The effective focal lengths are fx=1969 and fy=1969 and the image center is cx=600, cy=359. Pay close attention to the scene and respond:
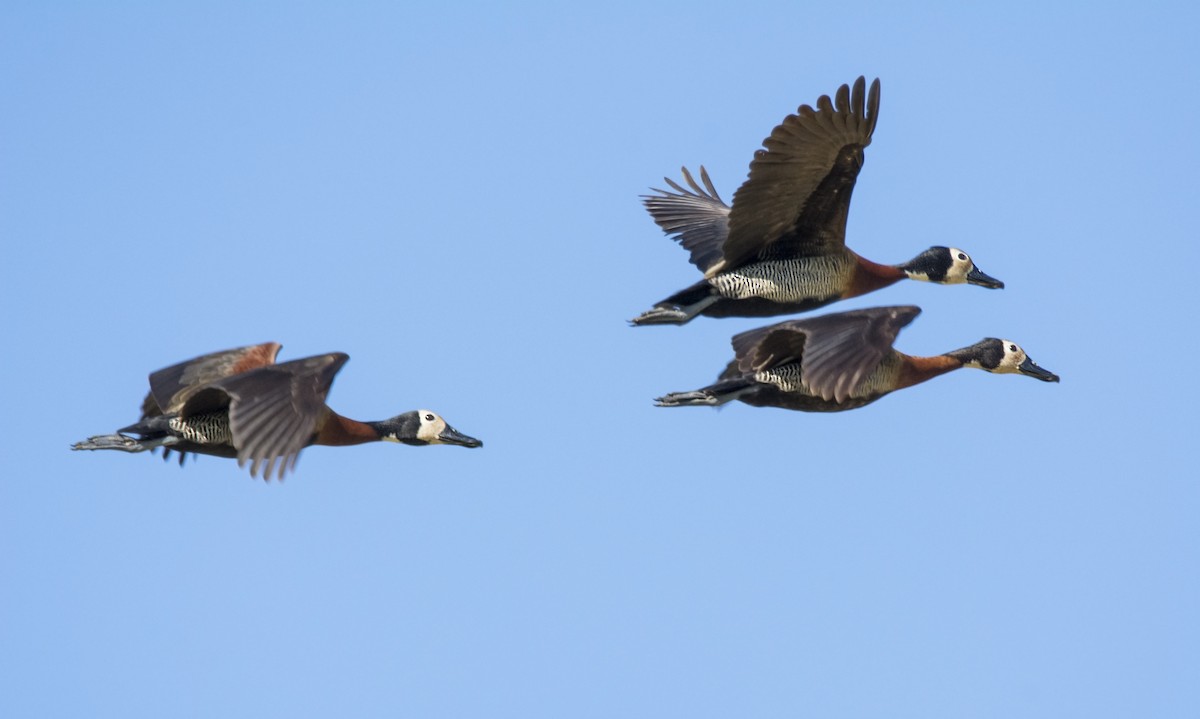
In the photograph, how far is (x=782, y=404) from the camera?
51.8 feet

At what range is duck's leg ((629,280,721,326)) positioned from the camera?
16703mm

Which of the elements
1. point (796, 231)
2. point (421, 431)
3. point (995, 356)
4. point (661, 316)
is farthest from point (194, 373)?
point (995, 356)

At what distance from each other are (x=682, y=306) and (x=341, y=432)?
10.2ft

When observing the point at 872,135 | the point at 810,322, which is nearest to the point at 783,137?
the point at 872,135

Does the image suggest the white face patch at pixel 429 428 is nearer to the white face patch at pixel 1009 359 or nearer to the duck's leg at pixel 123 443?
the duck's leg at pixel 123 443

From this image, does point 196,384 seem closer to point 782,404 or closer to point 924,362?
point 782,404

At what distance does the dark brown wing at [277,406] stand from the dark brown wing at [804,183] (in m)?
3.97

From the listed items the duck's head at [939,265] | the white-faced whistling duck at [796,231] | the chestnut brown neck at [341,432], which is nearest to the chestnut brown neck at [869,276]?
the white-faced whistling duck at [796,231]

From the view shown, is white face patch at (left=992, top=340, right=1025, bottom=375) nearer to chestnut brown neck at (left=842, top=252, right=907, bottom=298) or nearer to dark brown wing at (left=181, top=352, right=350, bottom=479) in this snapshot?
chestnut brown neck at (left=842, top=252, right=907, bottom=298)

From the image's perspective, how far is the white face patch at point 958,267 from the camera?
18.4m

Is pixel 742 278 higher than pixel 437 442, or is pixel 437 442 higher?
pixel 742 278

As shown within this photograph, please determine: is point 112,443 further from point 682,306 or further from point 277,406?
point 682,306

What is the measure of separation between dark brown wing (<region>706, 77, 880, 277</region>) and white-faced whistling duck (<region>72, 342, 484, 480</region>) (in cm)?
296

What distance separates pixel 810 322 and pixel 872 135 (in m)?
2.06
